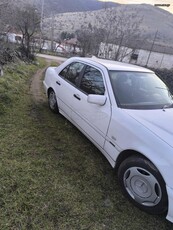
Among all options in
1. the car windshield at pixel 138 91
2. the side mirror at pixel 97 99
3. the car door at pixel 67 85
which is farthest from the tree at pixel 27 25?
the side mirror at pixel 97 99

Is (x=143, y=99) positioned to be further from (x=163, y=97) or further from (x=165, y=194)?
(x=165, y=194)

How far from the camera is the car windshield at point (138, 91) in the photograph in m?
2.97

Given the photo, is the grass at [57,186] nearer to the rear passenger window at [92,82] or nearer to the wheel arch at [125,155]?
the wheel arch at [125,155]

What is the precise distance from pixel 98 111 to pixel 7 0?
7.52m

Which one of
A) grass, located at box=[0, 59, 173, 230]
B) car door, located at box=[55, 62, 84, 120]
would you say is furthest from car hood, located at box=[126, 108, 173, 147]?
car door, located at box=[55, 62, 84, 120]

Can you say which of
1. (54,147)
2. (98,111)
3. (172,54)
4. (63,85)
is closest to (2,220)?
(54,147)

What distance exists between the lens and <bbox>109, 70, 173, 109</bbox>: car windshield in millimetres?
2969

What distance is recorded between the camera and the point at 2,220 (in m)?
2.09

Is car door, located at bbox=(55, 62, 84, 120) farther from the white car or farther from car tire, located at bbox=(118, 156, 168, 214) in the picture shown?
car tire, located at bbox=(118, 156, 168, 214)

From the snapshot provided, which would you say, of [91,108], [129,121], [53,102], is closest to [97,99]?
[91,108]

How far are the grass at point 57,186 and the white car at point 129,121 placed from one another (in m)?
0.27

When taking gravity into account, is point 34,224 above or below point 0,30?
below

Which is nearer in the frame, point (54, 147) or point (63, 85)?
point (54, 147)

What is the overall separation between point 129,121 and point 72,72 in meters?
1.94
